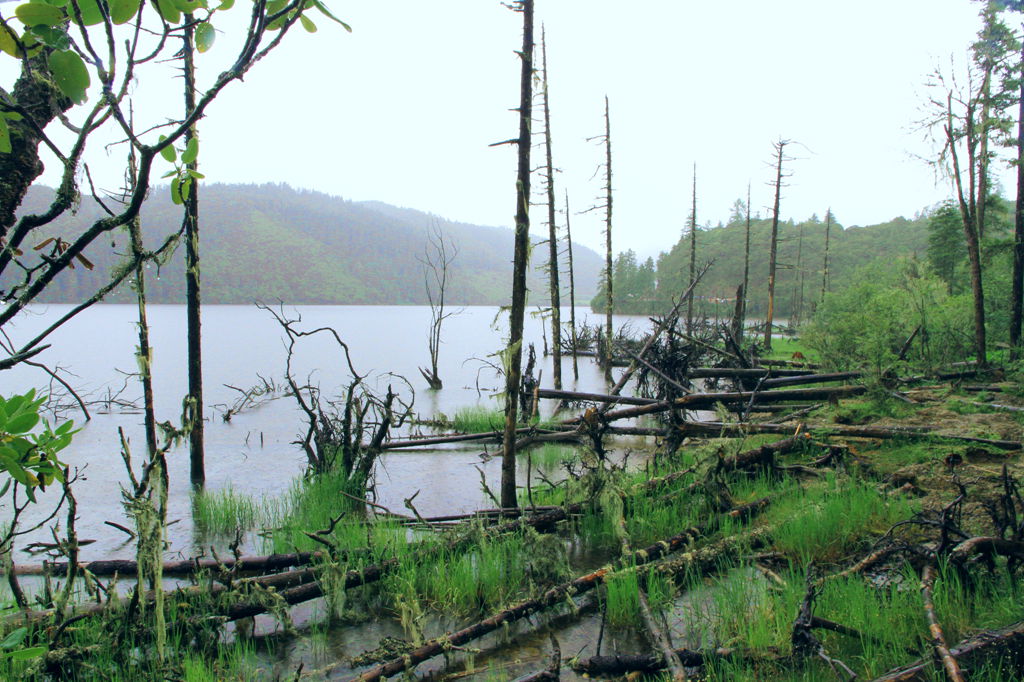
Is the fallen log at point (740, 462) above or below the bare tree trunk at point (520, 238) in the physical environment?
below

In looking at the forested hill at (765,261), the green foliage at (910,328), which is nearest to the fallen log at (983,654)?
the green foliage at (910,328)

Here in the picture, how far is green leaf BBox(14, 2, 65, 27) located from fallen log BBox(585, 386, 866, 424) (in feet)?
26.5

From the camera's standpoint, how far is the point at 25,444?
1.07 meters

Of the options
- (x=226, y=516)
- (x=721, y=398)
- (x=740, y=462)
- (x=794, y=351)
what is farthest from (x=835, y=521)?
(x=794, y=351)

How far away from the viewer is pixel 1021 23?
18.2 meters

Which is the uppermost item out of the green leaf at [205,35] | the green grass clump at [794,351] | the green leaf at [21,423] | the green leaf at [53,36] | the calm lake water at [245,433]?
the green leaf at [205,35]

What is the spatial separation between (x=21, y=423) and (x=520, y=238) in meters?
7.02

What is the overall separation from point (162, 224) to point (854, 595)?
551 feet

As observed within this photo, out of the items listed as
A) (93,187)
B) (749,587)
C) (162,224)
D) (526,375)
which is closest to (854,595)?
(749,587)

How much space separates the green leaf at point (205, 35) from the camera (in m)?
1.25

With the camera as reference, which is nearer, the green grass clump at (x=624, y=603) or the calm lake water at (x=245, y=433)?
the green grass clump at (x=624, y=603)

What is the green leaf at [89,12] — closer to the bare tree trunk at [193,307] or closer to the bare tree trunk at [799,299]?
the bare tree trunk at [193,307]

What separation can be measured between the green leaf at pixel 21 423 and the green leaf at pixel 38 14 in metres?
0.64

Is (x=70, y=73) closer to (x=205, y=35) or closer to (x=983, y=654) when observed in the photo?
(x=205, y=35)
